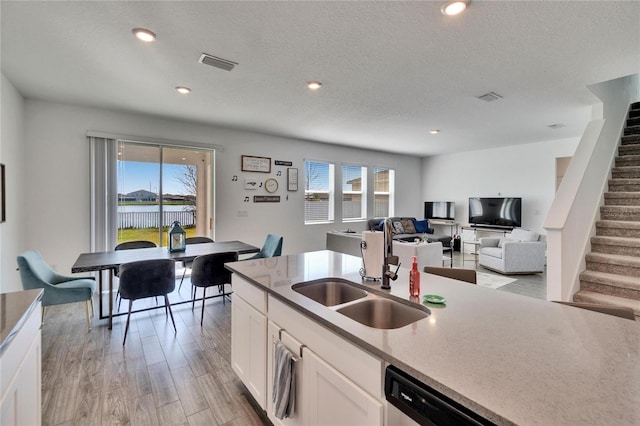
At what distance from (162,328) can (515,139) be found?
23.5ft

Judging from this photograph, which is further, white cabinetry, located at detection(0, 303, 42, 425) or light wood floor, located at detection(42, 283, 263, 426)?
light wood floor, located at detection(42, 283, 263, 426)

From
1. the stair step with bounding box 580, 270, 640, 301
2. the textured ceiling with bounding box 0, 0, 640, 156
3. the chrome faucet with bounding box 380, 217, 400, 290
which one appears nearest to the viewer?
the chrome faucet with bounding box 380, 217, 400, 290

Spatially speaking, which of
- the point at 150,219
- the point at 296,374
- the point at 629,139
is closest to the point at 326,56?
the point at 296,374

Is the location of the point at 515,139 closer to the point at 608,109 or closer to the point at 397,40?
the point at 608,109

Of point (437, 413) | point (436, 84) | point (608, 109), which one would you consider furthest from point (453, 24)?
point (608, 109)

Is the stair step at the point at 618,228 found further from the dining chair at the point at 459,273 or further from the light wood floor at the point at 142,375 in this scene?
the light wood floor at the point at 142,375

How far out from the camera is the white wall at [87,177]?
3.88 meters

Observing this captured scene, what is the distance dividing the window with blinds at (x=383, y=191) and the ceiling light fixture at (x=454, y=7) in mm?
5772

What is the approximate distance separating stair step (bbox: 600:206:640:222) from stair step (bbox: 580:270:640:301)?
833 mm

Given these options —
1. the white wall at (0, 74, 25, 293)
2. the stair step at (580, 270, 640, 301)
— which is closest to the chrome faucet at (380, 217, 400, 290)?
the stair step at (580, 270, 640, 301)

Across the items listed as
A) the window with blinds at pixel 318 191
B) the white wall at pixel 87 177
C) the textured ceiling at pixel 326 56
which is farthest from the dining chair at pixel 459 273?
the window with blinds at pixel 318 191

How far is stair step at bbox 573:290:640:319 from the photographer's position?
8.71 feet

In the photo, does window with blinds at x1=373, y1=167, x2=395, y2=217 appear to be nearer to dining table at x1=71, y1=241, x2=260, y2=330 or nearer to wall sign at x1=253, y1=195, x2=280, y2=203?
→ wall sign at x1=253, y1=195, x2=280, y2=203

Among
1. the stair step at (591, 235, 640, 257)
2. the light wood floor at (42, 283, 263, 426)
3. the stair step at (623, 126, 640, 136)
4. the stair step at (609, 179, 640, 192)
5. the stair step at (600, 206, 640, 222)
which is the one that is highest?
the stair step at (623, 126, 640, 136)
